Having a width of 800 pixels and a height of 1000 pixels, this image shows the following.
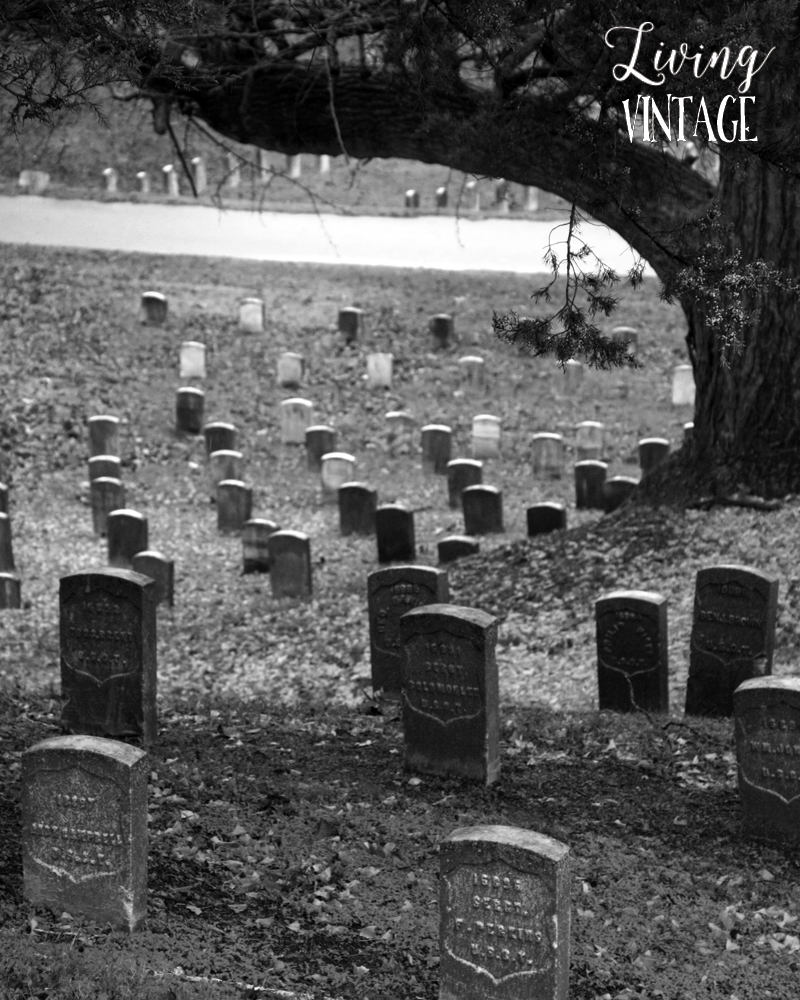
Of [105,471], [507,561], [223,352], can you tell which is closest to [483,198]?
[223,352]

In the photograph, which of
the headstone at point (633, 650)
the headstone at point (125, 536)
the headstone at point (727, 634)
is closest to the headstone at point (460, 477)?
the headstone at point (125, 536)

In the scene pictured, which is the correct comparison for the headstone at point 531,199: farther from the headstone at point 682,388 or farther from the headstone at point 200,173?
the headstone at point 682,388

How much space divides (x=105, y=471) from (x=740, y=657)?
9667 millimetres

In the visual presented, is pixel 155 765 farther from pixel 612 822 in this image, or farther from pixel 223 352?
pixel 223 352

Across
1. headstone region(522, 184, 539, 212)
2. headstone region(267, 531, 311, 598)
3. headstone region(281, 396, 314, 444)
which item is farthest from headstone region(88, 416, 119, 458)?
headstone region(522, 184, 539, 212)

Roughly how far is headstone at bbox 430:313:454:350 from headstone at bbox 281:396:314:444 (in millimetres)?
3258

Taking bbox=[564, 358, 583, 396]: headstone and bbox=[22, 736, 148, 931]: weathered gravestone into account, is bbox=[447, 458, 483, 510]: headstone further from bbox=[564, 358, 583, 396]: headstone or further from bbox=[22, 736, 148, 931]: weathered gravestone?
bbox=[22, 736, 148, 931]: weathered gravestone

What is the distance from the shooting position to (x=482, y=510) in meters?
14.9

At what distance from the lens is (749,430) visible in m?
11.8

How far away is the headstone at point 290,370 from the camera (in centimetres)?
1959

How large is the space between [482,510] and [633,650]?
614 centimetres

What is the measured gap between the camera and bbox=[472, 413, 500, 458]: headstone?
17938 millimetres

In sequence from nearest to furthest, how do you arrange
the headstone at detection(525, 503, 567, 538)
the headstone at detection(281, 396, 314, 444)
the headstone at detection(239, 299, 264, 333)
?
1. the headstone at detection(525, 503, 567, 538)
2. the headstone at detection(281, 396, 314, 444)
3. the headstone at detection(239, 299, 264, 333)

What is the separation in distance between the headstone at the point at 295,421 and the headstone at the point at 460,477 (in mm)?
2803
